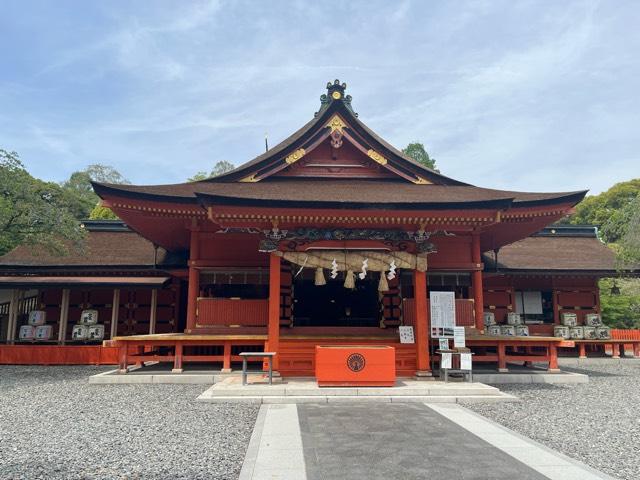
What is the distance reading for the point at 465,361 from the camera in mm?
11070

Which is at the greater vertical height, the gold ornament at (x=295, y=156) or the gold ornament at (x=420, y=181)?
the gold ornament at (x=295, y=156)

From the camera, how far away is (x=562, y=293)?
20.0m

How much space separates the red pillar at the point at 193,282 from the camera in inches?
527

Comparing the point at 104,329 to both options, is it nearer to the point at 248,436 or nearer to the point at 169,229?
the point at 169,229

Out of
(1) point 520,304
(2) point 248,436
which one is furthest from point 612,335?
(2) point 248,436

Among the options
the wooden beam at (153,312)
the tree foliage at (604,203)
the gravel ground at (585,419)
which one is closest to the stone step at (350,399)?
the gravel ground at (585,419)

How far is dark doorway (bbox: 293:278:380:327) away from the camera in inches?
665

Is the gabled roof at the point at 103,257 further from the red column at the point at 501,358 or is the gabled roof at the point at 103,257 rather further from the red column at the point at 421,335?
the red column at the point at 501,358

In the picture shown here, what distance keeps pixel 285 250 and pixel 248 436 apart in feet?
18.8

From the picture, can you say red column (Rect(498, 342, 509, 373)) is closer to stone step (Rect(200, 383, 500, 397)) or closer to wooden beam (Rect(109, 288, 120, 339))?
stone step (Rect(200, 383, 500, 397))

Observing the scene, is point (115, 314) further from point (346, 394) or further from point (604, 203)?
point (604, 203)

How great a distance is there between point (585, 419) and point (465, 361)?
124 inches

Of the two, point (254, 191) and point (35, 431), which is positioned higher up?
point (254, 191)

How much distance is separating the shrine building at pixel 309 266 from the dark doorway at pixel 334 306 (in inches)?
2.2
